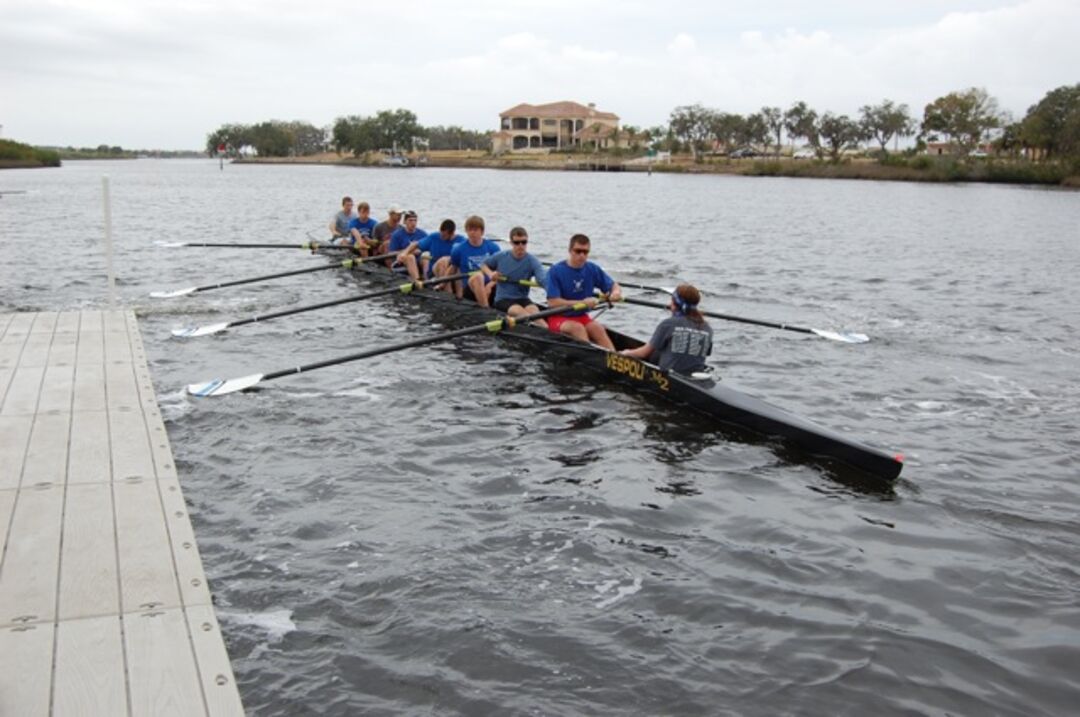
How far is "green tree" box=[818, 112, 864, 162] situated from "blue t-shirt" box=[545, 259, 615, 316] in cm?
12114

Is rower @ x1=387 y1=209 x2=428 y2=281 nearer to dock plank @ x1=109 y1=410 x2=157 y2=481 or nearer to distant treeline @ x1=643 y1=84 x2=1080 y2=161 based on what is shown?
→ dock plank @ x1=109 y1=410 x2=157 y2=481

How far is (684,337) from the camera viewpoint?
10.4 metres

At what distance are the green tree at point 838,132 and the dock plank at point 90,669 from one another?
129819mm

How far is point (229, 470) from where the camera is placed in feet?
28.7

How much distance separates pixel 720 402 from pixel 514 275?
5188mm

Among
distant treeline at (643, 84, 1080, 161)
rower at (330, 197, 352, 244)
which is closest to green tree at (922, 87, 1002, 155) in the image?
distant treeline at (643, 84, 1080, 161)

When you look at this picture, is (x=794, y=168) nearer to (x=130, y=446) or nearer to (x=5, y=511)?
(x=130, y=446)

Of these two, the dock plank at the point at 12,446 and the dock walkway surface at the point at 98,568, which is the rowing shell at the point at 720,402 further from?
the dock plank at the point at 12,446

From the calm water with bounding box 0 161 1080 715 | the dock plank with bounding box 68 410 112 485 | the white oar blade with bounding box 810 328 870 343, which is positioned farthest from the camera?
the white oar blade with bounding box 810 328 870 343

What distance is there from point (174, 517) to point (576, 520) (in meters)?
3.24

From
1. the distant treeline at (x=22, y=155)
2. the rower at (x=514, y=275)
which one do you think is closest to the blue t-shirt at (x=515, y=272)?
the rower at (x=514, y=275)

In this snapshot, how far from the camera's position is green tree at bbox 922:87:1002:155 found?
10550cm

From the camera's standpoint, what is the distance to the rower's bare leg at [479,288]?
15164 mm

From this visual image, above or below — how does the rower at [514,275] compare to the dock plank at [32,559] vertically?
above
